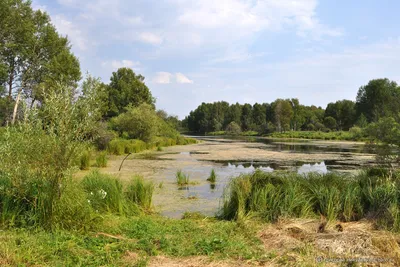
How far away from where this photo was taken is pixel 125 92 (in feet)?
160

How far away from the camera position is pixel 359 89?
229ft

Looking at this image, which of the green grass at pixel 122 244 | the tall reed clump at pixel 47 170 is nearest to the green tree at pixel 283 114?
the green grass at pixel 122 244

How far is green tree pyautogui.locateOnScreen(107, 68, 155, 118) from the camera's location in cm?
4822

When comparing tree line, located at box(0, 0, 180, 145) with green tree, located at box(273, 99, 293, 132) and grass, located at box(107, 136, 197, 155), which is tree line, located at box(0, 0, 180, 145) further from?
green tree, located at box(273, 99, 293, 132)

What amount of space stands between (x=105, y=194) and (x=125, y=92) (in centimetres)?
4352

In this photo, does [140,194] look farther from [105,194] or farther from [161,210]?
[105,194]

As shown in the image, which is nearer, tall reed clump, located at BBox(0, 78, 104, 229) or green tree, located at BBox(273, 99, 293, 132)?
tall reed clump, located at BBox(0, 78, 104, 229)

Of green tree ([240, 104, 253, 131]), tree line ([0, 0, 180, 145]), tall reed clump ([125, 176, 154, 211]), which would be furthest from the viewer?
green tree ([240, 104, 253, 131])

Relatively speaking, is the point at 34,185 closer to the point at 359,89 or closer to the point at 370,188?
the point at 370,188

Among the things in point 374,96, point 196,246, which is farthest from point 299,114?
point 196,246

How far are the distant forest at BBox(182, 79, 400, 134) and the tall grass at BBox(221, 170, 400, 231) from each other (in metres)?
→ 34.8

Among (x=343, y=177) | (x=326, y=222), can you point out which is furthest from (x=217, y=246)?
(x=343, y=177)

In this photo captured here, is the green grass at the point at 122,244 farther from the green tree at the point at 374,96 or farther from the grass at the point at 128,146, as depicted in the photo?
the green tree at the point at 374,96

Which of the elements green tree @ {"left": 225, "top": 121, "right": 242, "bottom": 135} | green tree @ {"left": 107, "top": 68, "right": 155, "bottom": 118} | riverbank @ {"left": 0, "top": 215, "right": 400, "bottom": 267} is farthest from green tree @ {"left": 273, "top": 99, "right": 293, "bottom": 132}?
riverbank @ {"left": 0, "top": 215, "right": 400, "bottom": 267}
